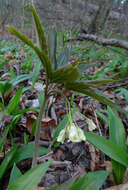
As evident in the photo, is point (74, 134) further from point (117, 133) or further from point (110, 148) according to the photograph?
point (117, 133)

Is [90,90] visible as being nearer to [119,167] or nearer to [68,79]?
[68,79]

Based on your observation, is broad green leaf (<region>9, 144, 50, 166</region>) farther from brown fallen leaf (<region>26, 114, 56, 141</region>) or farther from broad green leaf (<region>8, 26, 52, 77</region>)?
broad green leaf (<region>8, 26, 52, 77</region>)

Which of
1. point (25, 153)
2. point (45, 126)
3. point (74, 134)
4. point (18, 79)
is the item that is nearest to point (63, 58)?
point (74, 134)

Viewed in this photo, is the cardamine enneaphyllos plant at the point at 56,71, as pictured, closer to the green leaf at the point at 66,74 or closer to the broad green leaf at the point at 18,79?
the green leaf at the point at 66,74

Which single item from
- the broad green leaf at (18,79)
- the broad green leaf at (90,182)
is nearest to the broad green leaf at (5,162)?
the broad green leaf at (90,182)

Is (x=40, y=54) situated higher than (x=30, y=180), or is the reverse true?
(x=40, y=54)

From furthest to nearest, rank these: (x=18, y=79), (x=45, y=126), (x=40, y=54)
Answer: (x=18, y=79) < (x=45, y=126) < (x=40, y=54)
